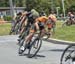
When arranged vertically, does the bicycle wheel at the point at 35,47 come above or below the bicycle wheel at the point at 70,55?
below

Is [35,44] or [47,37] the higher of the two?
[35,44]

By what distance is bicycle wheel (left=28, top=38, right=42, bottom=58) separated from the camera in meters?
13.6

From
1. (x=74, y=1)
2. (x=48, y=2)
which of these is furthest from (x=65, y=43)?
(x=74, y=1)

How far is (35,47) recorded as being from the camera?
44.9 feet

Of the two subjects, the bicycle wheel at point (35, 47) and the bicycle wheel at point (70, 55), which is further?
the bicycle wheel at point (35, 47)

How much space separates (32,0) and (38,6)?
77.5 inches

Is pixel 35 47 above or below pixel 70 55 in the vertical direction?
below

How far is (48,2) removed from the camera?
9144cm

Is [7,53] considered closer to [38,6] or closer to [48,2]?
[38,6]

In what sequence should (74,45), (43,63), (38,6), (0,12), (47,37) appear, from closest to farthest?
(74,45), (43,63), (47,37), (38,6), (0,12)

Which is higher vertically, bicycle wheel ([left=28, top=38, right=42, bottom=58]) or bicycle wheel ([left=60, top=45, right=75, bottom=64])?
bicycle wheel ([left=60, top=45, right=75, bottom=64])

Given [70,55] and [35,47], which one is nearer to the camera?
[70,55]

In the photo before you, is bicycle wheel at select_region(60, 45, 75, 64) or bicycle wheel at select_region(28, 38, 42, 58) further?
bicycle wheel at select_region(28, 38, 42, 58)

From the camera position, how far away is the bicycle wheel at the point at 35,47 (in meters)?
13.6
